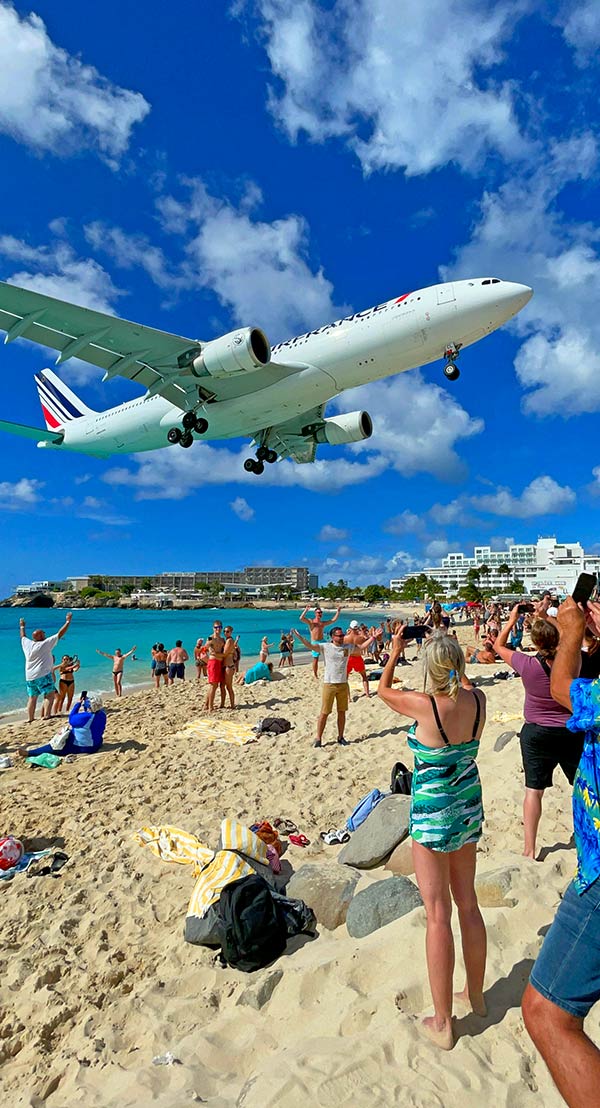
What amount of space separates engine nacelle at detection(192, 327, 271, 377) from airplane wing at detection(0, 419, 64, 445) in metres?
9.74

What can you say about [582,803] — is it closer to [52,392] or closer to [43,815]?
[43,815]

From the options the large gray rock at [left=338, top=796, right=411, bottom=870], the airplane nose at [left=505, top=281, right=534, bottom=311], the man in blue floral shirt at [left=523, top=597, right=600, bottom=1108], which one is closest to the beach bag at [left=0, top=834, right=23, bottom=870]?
the large gray rock at [left=338, top=796, right=411, bottom=870]

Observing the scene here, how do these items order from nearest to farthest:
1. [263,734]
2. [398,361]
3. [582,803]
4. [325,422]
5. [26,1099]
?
[582,803] < [26,1099] < [263,734] < [398,361] < [325,422]

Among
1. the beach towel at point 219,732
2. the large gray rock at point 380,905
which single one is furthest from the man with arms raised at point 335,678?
the large gray rock at point 380,905

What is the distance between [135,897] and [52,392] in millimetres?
24995

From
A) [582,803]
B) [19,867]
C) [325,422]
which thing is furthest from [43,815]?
[325,422]

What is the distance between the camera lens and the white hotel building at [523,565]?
114275 mm

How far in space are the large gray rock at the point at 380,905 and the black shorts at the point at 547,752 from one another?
4.15 feet

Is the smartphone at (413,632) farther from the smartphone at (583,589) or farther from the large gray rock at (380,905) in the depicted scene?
A: the large gray rock at (380,905)

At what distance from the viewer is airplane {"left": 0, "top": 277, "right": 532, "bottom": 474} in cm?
1398

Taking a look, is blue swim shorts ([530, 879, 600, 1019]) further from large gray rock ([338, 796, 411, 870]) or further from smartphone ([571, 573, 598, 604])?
large gray rock ([338, 796, 411, 870])

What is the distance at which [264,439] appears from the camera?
22234 mm

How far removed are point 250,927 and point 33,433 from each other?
22.5 metres

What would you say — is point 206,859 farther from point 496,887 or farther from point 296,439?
point 296,439
